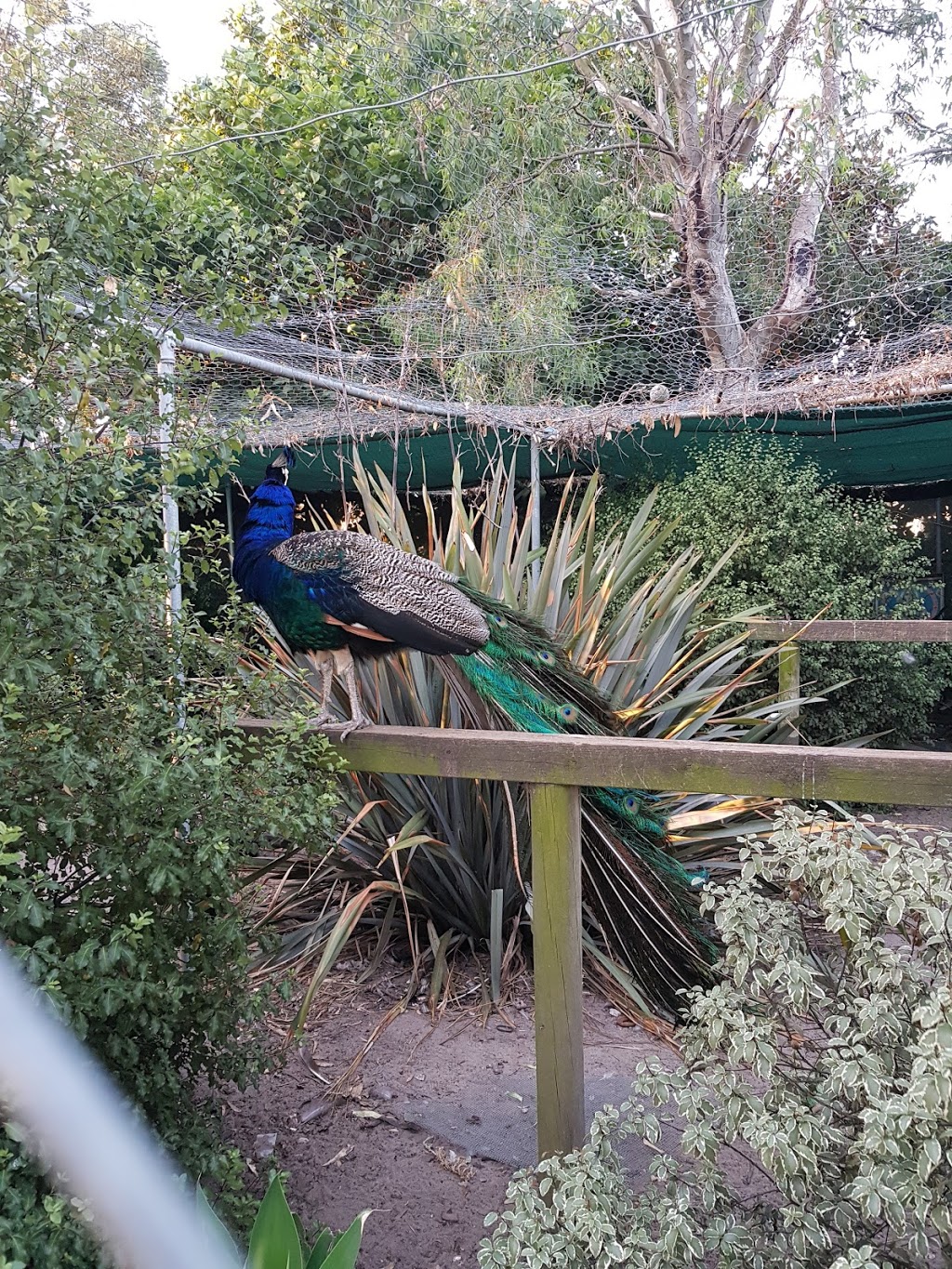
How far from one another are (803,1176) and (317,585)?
1.63m

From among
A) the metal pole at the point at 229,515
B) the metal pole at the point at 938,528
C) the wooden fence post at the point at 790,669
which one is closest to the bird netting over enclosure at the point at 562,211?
the metal pole at the point at 229,515

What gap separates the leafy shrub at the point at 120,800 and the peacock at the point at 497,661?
21.4 inches

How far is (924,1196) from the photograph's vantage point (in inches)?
41.2

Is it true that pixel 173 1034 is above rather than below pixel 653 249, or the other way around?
below

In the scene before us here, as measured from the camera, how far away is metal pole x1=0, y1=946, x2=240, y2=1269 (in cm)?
98

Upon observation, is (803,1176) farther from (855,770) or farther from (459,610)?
(459,610)

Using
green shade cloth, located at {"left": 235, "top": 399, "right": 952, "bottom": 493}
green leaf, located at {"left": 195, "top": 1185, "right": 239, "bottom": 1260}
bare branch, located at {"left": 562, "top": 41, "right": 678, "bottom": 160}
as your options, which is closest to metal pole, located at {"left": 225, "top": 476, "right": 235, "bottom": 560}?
green shade cloth, located at {"left": 235, "top": 399, "right": 952, "bottom": 493}

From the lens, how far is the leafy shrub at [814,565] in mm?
4910

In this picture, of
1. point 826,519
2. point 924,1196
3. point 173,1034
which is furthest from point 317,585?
point 826,519

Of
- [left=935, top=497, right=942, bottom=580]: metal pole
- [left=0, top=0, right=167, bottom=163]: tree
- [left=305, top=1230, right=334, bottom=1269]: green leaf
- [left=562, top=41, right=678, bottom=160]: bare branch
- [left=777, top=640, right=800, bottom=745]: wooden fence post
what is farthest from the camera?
[left=935, top=497, right=942, bottom=580]: metal pole

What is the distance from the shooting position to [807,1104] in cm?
125

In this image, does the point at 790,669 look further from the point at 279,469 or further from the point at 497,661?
the point at 279,469

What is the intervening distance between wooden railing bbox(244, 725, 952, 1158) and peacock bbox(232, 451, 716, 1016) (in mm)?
497

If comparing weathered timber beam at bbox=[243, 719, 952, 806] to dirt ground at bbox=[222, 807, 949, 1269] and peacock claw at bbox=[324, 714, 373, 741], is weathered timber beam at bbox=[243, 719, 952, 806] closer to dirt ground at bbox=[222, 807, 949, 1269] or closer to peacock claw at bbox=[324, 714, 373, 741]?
peacock claw at bbox=[324, 714, 373, 741]
